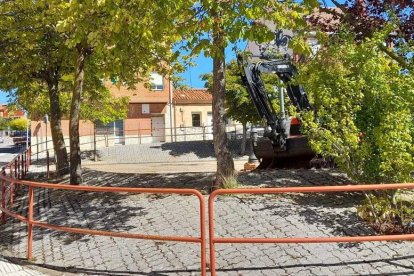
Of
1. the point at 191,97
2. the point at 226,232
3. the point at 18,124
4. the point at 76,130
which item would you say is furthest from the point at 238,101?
the point at 18,124

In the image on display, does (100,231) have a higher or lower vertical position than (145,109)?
lower

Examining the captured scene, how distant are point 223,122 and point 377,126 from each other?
3140mm

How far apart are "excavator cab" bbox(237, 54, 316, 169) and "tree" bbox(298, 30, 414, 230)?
380 centimetres

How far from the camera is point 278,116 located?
11.4 m

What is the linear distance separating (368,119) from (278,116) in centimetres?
465

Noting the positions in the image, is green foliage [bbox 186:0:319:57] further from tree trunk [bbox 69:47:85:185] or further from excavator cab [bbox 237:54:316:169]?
tree trunk [bbox 69:47:85:185]

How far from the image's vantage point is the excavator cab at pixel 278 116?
431 inches

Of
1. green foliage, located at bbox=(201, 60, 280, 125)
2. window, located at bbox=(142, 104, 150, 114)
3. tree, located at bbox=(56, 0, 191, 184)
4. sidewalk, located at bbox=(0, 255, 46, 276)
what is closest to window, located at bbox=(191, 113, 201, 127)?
window, located at bbox=(142, 104, 150, 114)

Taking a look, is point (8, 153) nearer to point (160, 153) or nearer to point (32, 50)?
point (160, 153)

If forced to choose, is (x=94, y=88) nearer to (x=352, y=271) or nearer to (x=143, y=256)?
(x=143, y=256)

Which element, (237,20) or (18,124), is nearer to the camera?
(237,20)

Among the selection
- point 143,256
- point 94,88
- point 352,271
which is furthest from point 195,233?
point 94,88

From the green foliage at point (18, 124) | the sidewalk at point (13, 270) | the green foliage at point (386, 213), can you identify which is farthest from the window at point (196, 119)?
the green foliage at point (18, 124)

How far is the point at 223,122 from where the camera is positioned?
29.4 ft
